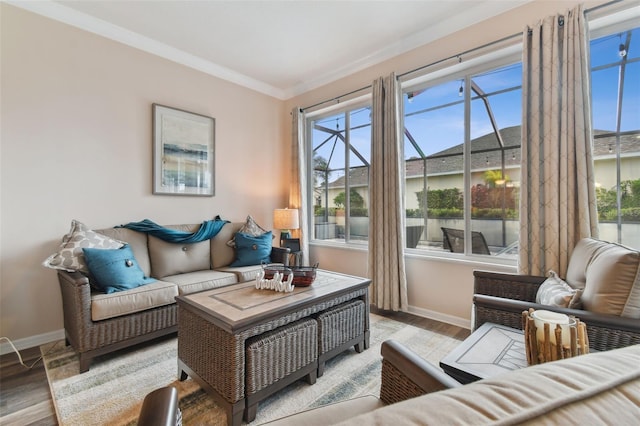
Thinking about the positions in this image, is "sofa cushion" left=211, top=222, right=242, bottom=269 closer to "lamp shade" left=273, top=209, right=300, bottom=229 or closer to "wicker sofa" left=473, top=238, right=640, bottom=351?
"lamp shade" left=273, top=209, right=300, bottom=229

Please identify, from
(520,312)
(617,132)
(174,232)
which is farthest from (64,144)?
(617,132)

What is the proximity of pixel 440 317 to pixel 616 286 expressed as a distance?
1.76 meters

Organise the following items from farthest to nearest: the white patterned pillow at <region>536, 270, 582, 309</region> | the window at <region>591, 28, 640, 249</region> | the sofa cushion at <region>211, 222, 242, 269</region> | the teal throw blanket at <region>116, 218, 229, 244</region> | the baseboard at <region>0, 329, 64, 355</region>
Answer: the sofa cushion at <region>211, 222, 242, 269</region> → the teal throw blanket at <region>116, 218, 229, 244</region> → the baseboard at <region>0, 329, 64, 355</region> → the window at <region>591, 28, 640, 249</region> → the white patterned pillow at <region>536, 270, 582, 309</region>

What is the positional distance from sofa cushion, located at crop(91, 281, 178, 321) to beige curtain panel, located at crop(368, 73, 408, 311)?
205cm

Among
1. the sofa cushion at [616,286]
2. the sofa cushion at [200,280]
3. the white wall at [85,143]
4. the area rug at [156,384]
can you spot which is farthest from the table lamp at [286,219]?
the sofa cushion at [616,286]

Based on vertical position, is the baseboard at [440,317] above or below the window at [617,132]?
below

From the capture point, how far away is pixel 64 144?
2.66 m

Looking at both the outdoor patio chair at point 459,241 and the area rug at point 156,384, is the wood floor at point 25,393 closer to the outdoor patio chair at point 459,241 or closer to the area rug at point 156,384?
the area rug at point 156,384

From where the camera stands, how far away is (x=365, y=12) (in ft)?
8.97

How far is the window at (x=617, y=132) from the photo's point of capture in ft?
7.10

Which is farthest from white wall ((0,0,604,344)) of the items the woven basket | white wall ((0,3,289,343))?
the woven basket

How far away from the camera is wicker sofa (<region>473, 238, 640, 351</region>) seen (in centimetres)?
128

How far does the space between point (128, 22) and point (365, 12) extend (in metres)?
2.33

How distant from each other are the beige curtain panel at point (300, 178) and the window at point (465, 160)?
1.53m
